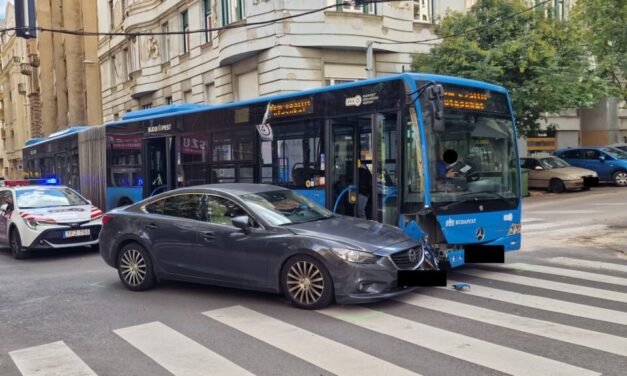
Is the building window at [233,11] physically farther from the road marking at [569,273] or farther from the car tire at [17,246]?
the road marking at [569,273]

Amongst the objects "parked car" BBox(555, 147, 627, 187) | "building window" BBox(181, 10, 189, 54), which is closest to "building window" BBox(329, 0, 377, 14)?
"building window" BBox(181, 10, 189, 54)

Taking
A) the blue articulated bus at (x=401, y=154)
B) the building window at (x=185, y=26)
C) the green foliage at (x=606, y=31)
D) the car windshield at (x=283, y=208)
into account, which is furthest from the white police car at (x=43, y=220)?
the building window at (x=185, y=26)

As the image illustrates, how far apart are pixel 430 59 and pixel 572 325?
17241 millimetres

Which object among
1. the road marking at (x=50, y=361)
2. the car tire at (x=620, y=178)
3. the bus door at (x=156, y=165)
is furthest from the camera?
the car tire at (x=620, y=178)

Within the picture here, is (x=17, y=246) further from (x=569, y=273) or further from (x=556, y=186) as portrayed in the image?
(x=556, y=186)

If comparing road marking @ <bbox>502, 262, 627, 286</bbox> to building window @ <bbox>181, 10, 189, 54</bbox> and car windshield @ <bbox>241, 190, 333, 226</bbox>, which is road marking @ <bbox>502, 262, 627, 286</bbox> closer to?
car windshield @ <bbox>241, 190, 333, 226</bbox>

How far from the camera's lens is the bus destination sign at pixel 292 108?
9367 millimetres

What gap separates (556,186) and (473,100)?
51.9 feet

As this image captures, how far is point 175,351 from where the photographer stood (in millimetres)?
5227

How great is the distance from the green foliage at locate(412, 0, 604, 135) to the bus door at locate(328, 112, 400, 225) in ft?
39.4

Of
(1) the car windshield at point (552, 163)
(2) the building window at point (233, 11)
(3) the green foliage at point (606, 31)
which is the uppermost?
(2) the building window at point (233, 11)

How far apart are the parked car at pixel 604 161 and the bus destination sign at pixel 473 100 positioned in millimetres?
17430

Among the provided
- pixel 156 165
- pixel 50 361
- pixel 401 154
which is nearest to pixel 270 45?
pixel 156 165

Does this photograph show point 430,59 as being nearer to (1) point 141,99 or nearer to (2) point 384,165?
(2) point 384,165
